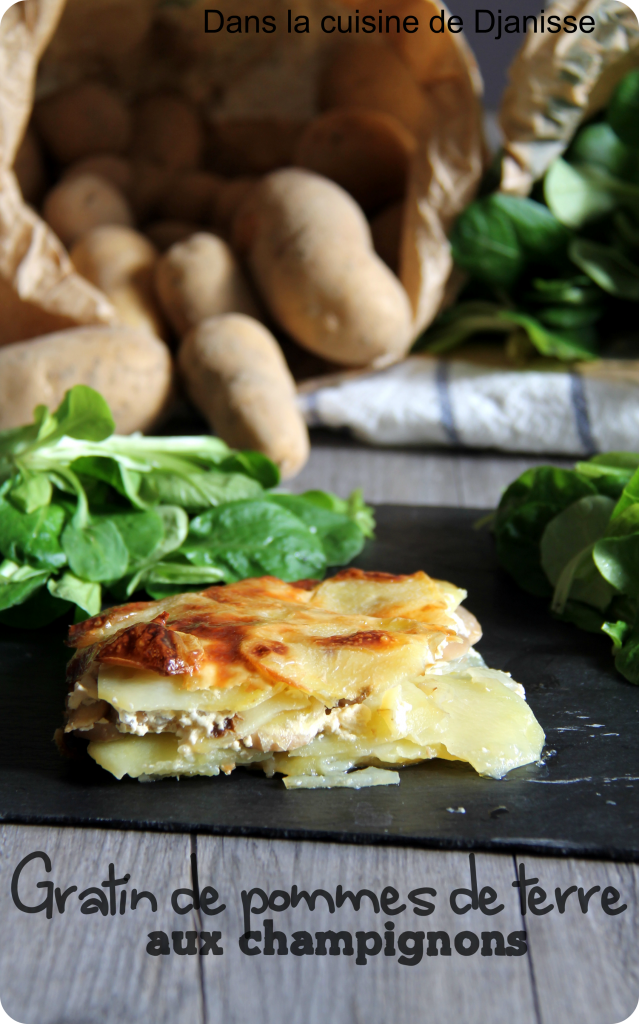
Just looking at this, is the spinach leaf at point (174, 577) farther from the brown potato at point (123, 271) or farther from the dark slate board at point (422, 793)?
the brown potato at point (123, 271)

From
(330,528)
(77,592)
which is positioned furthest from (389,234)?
(77,592)

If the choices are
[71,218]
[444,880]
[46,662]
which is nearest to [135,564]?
[46,662]

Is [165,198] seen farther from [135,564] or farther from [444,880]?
[444,880]

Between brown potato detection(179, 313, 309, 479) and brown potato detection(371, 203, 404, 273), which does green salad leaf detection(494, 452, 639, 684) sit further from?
brown potato detection(371, 203, 404, 273)

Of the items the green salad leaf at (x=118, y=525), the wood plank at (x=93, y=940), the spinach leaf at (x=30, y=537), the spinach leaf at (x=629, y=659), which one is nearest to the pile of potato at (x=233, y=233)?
the green salad leaf at (x=118, y=525)

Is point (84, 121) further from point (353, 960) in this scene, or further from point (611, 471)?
point (353, 960)

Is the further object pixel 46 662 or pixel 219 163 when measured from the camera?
pixel 219 163
